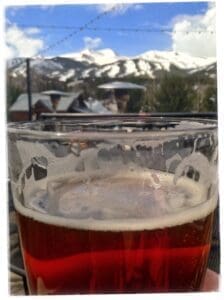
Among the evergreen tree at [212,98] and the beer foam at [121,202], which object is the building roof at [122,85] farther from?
the beer foam at [121,202]

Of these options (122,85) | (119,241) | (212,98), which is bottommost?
(119,241)

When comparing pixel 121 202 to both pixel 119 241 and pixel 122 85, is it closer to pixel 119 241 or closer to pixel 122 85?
pixel 119 241

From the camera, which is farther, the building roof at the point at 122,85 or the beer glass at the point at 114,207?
the building roof at the point at 122,85

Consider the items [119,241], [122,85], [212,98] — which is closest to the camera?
[119,241]

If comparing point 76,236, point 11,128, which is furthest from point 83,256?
point 11,128

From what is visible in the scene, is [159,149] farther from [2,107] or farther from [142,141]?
[2,107]

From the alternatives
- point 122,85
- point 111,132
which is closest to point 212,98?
point 111,132

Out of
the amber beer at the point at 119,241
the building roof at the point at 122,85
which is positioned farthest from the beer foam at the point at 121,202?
the building roof at the point at 122,85

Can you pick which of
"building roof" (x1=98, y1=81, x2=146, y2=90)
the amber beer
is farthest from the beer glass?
"building roof" (x1=98, y1=81, x2=146, y2=90)
